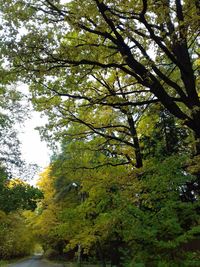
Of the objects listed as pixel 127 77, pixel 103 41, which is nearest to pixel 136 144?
pixel 127 77

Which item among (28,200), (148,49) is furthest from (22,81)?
(28,200)

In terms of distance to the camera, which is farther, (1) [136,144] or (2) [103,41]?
(1) [136,144]

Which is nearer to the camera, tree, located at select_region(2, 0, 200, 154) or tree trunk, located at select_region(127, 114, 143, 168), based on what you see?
tree, located at select_region(2, 0, 200, 154)

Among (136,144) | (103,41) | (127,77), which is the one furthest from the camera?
(136,144)

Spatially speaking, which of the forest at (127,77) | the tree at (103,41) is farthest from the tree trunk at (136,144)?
the tree at (103,41)

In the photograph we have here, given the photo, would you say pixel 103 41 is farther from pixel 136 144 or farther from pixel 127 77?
pixel 136 144

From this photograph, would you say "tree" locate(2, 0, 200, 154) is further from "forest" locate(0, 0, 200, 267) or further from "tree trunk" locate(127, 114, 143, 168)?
"tree trunk" locate(127, 114, 143, 168)

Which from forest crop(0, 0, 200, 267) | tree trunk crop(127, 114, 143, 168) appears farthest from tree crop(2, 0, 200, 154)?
tree trunk crop(127, 114, 143, 168)

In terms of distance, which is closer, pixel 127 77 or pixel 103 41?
pixel 103 41

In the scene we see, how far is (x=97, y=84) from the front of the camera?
599 inches

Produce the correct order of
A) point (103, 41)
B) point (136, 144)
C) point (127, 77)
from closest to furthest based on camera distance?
point (103, 41) → point (127, 77) → point (136, 144)

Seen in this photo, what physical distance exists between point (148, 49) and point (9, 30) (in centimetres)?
357

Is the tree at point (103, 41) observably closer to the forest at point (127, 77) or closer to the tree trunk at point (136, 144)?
the forest at point (127, 77)

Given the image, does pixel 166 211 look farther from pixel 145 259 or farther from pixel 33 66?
pixel 33 66
